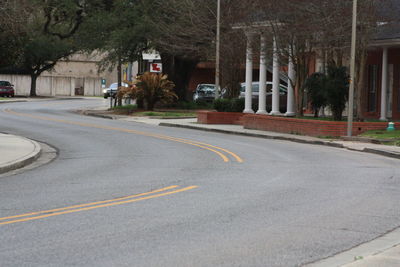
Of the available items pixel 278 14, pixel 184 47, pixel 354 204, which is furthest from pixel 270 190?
pixel 184 47

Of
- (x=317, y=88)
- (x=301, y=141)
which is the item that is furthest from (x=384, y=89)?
(x=301, y=141)

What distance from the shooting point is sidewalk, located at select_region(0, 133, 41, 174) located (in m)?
17.7

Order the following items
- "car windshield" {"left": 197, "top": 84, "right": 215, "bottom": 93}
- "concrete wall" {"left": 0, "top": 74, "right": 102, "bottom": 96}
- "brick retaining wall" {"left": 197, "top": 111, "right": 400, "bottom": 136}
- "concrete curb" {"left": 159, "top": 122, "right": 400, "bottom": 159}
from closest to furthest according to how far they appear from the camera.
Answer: "concrete curb" {"left": 159, "top": 122, "right": 400, "bottom": 159}
"brick retaining wall" {"left": 197, "top": 111, "right": 400, "bottom": 136}
"car windshield" {"left": 197, "top": 84, "right": 215, "bottom": 93}
"concrete wall" {"left": 0, "top": 74, "right": 102, "bottom": 96}

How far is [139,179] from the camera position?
15.4m

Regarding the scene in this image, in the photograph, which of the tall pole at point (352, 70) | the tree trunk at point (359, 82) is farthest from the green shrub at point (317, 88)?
the tall pole at point (352, 70)

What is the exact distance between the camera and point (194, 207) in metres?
11.7

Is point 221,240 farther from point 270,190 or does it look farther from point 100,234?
point 270,190

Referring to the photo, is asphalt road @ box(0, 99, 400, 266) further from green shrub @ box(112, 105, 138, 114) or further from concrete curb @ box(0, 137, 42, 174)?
green shrub @ box(112, 105, 138, 114)

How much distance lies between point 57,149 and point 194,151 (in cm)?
407

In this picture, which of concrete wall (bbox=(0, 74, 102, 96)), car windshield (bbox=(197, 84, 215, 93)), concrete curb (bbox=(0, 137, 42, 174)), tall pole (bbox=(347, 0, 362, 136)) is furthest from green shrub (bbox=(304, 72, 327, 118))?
concrete wall (bbox=(0, 74, 102, 96))

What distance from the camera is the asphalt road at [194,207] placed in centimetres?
848

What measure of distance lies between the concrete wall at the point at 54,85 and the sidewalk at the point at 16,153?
5950 centimetres

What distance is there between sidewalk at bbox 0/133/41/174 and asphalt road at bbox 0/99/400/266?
617mm

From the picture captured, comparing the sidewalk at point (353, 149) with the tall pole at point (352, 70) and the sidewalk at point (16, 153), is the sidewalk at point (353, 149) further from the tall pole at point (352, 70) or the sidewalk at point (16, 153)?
the sidewalk at point (16, 153)
